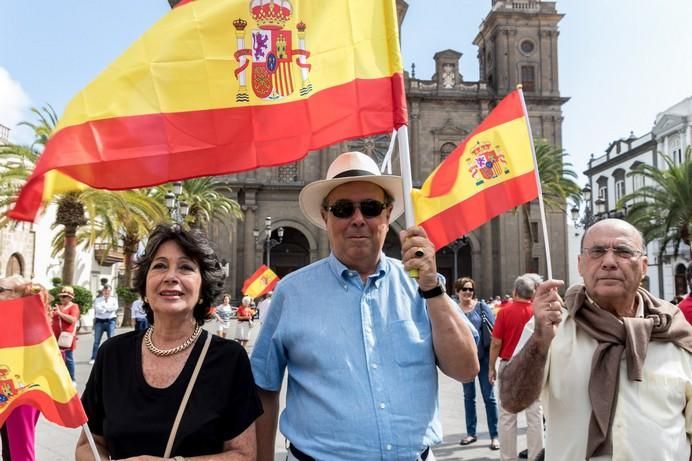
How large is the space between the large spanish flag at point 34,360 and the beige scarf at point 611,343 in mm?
2364

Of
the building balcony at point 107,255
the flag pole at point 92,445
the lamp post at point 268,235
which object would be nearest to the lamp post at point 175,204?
the lamp post at point 268,235

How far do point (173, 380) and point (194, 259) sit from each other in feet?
1.89

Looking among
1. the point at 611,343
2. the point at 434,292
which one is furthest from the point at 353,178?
the point at 611,343

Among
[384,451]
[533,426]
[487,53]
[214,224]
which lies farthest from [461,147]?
[487,53]

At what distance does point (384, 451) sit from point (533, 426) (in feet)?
14.4

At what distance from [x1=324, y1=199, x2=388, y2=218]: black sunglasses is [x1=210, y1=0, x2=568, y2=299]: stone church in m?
39.0

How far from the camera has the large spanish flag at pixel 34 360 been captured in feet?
9.66

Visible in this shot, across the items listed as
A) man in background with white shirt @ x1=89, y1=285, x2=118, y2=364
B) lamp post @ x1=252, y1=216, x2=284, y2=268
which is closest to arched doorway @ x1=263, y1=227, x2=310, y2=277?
lamp post @ x1=252, y1=216, x2=284, y2=268

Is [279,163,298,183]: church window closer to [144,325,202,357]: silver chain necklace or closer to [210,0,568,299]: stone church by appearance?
[210,0,568,299]: stone church

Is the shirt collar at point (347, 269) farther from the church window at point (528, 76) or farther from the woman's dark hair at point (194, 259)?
the church window at point (528, 76)

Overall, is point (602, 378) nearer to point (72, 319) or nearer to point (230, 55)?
point (230, 55)

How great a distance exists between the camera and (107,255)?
3569 cm

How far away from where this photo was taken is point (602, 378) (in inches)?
110

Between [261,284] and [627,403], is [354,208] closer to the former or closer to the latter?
[627,403]
